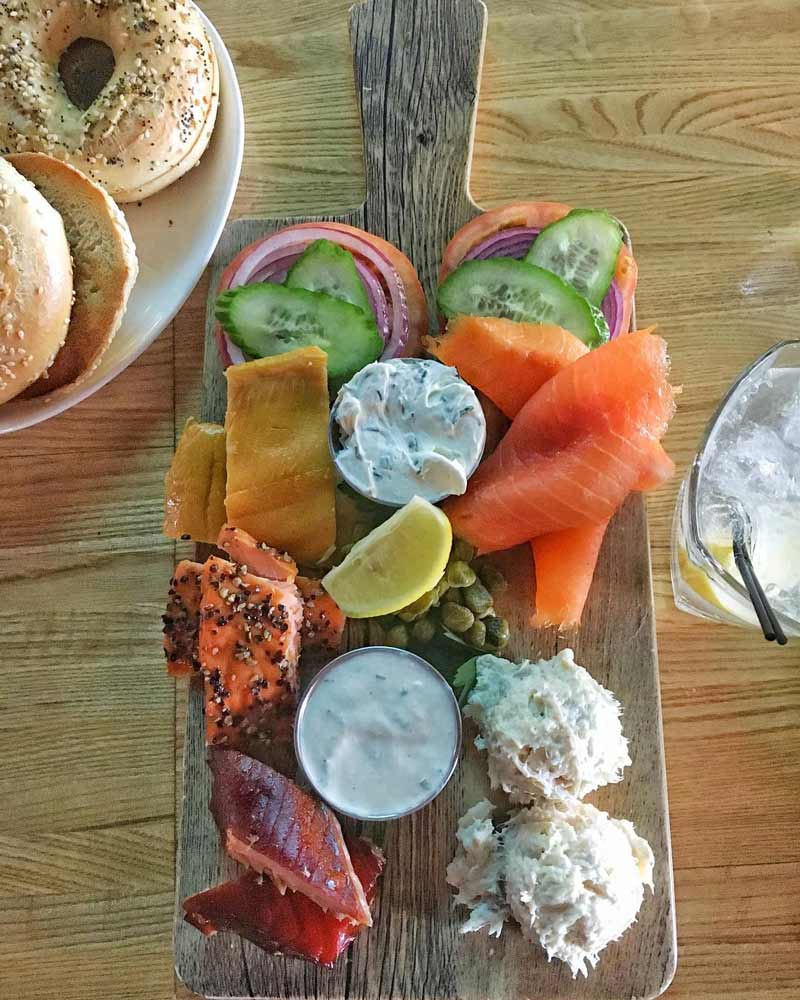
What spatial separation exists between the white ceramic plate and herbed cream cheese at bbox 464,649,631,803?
1.06 m

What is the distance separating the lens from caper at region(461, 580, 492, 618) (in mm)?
1786

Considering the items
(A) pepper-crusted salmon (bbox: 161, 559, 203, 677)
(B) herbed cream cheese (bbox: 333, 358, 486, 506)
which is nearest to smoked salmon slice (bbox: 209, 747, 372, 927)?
(A) pepper-crusted salmon (bbox: 161, 559, 203, 677)

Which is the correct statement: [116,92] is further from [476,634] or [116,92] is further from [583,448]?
[476,634]

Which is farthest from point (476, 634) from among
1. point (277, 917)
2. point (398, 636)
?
point (277, 917)

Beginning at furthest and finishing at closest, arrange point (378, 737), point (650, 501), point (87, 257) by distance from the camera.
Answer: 1. point (650, 501)
2. point (87, 257)
3. point (378, 737)

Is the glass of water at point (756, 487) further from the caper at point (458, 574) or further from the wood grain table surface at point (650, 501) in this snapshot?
the caper at point (458, 574)

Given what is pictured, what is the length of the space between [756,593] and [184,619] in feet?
3.60

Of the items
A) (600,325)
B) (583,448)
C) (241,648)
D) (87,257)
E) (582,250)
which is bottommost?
(241,648)

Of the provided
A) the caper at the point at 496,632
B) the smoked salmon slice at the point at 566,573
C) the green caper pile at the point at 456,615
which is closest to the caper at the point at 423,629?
the green caper pile at the point at 456,615

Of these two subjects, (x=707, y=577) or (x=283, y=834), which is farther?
(x=707, y=577)

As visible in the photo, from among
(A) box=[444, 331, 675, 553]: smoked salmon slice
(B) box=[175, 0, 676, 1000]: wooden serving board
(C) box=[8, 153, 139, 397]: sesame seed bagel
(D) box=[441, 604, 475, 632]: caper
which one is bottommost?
(B) box=[175, 0, 676, 1000]: wooden serving board

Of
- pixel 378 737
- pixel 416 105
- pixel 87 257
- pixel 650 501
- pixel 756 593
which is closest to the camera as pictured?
pixel 756 593

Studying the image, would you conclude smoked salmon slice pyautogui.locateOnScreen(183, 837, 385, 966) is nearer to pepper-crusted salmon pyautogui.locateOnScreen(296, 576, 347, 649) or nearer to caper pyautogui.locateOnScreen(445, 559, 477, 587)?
pepper-crusted salmon pyautogui.locateOnScreen(296, 576, 347, 649)

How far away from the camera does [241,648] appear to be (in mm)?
1698
